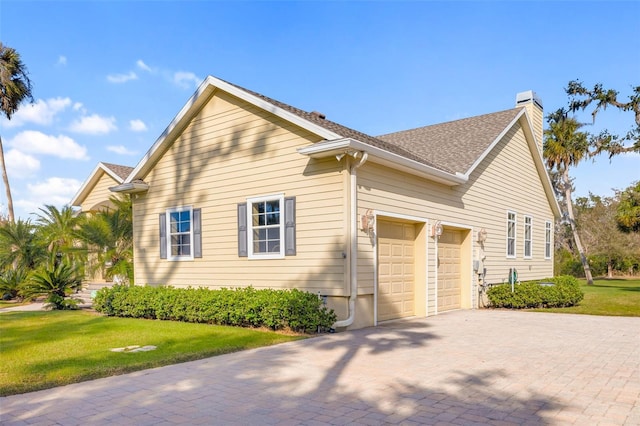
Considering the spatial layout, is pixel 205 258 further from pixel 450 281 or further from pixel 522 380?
pixel 522 380

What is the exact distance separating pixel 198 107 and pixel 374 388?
9.25m

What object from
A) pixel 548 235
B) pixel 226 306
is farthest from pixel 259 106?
pixel 548 235

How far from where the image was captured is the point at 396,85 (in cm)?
1588

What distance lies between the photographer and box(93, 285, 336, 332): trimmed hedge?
861 centimetres

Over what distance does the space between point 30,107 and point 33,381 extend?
21061mm

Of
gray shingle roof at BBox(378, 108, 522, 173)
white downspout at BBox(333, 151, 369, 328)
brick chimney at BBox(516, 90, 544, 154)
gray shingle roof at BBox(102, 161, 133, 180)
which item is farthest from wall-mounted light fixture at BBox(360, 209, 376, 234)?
gray shingle roof at BBox(102, 161, 133, 180)

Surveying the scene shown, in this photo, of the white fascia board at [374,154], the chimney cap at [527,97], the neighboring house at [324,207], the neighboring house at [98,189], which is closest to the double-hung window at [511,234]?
the neighboring house at [324,207]

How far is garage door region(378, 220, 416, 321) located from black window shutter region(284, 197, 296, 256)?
1.90m

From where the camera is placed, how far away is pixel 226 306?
9.49m

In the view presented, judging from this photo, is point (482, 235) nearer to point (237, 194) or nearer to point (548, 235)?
point (237, 194)

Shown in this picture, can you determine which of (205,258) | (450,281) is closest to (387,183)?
(450,281)

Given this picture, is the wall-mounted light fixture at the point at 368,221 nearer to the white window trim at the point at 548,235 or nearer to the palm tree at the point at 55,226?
the white window trim at the point at 548,235

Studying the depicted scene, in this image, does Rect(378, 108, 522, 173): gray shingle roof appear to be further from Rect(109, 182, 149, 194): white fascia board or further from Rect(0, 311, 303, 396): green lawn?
Rect(109, 182, 149, 194): white fascia board

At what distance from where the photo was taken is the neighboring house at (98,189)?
1970cm
